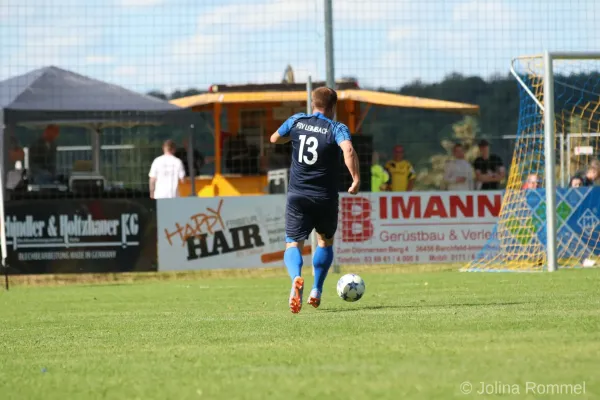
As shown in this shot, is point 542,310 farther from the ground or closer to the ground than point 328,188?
closer to the ground

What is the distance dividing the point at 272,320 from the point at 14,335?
1.93 meters

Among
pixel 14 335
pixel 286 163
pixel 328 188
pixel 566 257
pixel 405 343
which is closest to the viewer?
pixel 405 343

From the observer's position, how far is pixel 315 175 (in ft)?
35.3

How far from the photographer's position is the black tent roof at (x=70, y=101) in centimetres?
1992

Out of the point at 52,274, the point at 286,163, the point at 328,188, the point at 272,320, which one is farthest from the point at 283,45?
the point at 272,320

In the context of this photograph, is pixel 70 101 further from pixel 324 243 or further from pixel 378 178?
pixel 324 243

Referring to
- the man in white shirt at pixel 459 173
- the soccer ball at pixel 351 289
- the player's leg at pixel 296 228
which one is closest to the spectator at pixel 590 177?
the man in white shirt at pixel 459 173

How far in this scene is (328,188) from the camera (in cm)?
1081

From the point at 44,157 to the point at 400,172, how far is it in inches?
249

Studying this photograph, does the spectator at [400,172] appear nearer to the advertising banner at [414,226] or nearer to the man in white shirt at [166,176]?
the advertising banner at [414,226]

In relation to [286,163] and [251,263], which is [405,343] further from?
[286,163]

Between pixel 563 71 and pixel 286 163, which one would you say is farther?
pixel 286 163

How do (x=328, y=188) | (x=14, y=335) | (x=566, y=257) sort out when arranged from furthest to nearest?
1. (x=566, y=257)
2. (x=328, y=188)
3. (x=14, y=335)

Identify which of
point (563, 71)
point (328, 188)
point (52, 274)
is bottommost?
point (52, 274)
